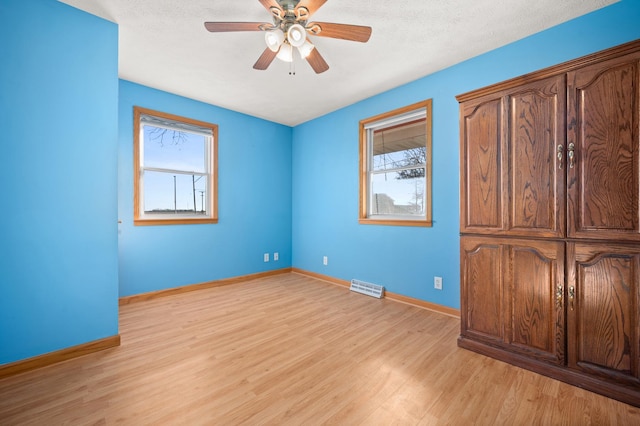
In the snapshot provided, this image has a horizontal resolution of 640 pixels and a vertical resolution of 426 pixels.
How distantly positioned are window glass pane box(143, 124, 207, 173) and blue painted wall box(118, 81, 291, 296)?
23 cm

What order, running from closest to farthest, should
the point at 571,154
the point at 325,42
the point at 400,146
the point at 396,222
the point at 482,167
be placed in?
Result: the point at 571,154, the point at 482,167, the point at 325,42, the point at 396,222, the point at 400,146

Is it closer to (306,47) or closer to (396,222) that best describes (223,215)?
(396,222)

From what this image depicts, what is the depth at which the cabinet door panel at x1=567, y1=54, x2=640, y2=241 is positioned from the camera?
1.48 m

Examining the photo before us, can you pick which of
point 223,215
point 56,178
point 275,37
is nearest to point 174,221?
point 223,215

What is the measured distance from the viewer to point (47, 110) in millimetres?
1907

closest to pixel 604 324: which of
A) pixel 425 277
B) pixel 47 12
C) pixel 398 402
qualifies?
pixel 398 402

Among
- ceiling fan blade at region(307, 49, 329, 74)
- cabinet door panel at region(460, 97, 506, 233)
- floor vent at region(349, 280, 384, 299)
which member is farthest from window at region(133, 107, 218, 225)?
cabinet door panel at region(460, 97, 506, 233)

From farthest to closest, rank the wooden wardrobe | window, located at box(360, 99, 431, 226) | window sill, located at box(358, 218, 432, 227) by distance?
window, located at box(360, 99, 431, 226), window sill, located at box(358, 218, 432, 227), the wooden wardrobe

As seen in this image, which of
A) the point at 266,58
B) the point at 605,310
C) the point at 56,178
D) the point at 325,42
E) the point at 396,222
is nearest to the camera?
the point at 605,310

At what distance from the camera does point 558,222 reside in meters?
1.71

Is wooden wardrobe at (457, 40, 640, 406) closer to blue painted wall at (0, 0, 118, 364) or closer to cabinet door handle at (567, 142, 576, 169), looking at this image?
cabinet door handle at (567, 142, 576, 169)

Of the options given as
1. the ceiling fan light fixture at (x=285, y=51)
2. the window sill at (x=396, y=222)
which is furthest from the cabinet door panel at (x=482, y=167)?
the ceiling fan light fixture at (x=285, y=51)

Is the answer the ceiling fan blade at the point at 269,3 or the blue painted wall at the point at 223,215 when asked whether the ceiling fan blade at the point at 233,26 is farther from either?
the blue painted wall at the point at 223,215

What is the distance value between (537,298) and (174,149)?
418 centimetres
